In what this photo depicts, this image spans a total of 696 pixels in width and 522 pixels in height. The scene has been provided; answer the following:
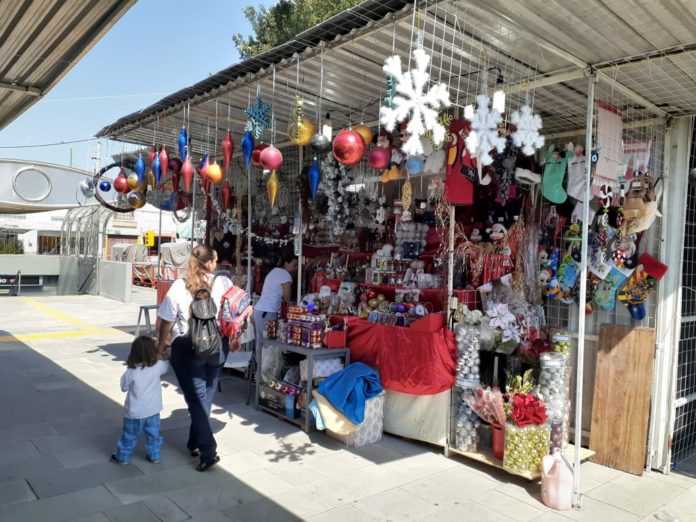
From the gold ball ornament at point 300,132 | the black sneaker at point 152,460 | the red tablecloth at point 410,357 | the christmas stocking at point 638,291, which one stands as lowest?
the black sneaker at point 152,460

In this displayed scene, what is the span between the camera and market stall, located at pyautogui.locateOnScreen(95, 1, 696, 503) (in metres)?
4.05

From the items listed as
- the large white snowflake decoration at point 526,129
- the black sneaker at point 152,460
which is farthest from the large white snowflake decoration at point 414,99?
the black sneaker at point 152,460

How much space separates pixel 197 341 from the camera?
415 cm

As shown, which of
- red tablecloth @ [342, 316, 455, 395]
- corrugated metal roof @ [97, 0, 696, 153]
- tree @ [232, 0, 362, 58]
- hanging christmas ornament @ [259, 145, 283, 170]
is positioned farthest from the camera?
tree @ [232, 0, 362, 58]

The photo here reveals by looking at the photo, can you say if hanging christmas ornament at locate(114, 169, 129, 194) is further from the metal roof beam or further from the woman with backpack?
the woman with backpack

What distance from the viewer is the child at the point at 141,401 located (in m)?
4.29

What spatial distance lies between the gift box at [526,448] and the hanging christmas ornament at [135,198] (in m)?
6.05

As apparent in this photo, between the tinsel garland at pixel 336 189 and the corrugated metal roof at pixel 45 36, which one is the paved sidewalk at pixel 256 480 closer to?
the tinsel garland at pixel 336 189

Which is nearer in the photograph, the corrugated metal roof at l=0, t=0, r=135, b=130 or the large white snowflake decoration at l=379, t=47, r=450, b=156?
the large white snowflake decoration at l=379, t=47, r=450, b=156

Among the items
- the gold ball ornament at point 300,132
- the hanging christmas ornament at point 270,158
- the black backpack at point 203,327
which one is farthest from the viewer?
the hanging christmas ornament at point 270,158

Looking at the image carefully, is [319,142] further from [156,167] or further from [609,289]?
[156,167]

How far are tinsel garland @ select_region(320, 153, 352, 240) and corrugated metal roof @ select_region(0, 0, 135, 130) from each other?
281 centimetres

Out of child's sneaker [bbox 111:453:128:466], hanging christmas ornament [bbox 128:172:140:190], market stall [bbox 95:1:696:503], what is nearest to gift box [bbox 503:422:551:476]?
market stall [bbox 95:1:696:503]

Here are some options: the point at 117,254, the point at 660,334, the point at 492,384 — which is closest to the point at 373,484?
the point at 492,384
